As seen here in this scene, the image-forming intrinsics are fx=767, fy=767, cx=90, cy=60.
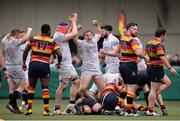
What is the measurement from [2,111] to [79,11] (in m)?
15.1

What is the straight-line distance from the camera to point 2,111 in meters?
20.6

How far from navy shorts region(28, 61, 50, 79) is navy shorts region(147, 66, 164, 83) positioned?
2559 mm

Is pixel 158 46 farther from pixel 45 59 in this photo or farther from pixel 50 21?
pixel 50 21

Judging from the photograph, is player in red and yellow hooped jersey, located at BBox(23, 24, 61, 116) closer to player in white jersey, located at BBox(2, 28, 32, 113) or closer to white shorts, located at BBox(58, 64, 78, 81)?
white shorts, located at BBox(58, 64, 78, 81)

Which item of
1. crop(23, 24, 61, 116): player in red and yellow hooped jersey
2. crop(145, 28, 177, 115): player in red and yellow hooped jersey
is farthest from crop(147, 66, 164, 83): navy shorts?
crop(23, 24, 61, 116): player in red and yellow hooped jersey

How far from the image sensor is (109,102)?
1897 cm

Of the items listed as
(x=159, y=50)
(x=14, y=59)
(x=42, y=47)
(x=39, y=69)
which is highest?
(x=42, y=47)

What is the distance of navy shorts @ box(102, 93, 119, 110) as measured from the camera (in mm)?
18939

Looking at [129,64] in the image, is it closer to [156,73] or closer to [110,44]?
[156,73]

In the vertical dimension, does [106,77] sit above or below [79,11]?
below

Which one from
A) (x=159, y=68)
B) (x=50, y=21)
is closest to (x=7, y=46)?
(x=159, y=68)

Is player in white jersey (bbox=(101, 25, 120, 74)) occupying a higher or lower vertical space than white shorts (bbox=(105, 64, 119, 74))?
higher

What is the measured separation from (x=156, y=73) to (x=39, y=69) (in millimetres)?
2867

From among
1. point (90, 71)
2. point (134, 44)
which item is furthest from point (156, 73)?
point (90, 71)
